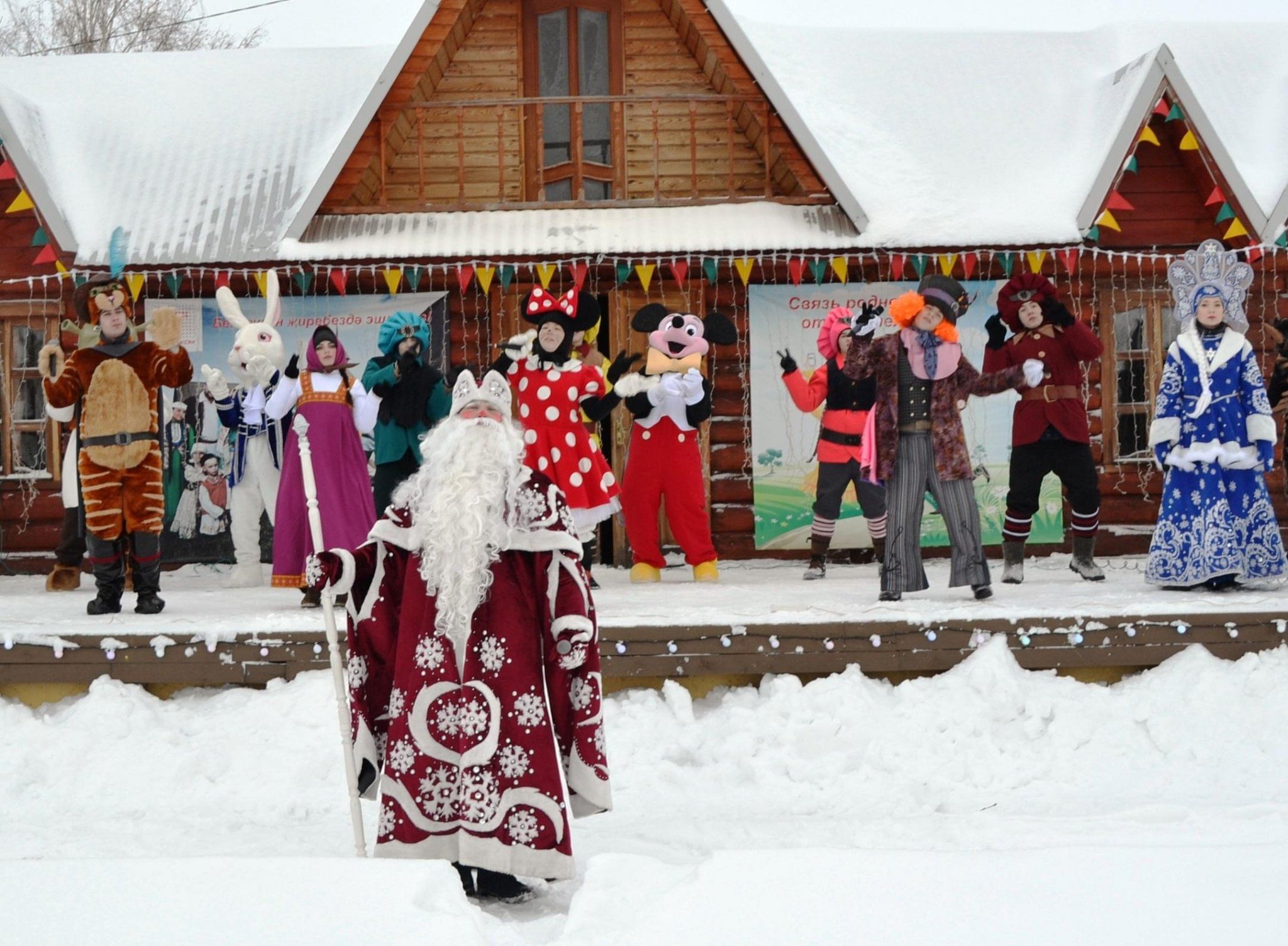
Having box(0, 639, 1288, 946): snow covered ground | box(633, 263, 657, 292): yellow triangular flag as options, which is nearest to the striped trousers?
box(0, 639, 1288, 946): snow covered ground

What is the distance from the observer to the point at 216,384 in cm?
747

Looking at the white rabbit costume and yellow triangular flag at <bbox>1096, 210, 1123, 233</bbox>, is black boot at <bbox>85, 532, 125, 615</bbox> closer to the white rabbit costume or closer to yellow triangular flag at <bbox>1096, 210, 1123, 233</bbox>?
the white rabbit costume

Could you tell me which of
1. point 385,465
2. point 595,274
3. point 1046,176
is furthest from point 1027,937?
point 1046,176

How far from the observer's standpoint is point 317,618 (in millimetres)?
6383

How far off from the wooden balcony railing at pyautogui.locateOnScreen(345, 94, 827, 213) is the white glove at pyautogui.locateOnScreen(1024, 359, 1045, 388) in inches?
153

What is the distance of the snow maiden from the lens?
6.98m

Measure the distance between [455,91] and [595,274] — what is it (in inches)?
75.7

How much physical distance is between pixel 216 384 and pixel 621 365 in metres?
2.36

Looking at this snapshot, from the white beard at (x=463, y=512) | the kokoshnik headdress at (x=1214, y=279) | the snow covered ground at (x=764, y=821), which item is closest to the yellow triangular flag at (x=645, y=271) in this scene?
the kokoshnik headdress at (x=1214, y=279)

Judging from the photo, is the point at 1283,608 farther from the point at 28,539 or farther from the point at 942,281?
the point at 28,539

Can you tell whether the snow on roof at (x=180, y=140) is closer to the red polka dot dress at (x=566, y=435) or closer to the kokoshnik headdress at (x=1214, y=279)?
the red polka dot dress at (x=566, y=435)

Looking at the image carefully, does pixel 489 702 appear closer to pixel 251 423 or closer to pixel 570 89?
pixel 251 423

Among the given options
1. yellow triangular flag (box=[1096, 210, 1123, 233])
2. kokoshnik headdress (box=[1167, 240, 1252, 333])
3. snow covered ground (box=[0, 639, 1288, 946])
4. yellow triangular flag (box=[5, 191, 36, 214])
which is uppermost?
yellow triangular flag (box=[5, 191, 36, 214])

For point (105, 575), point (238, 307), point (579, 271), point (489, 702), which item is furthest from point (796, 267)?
point (489, 702)
